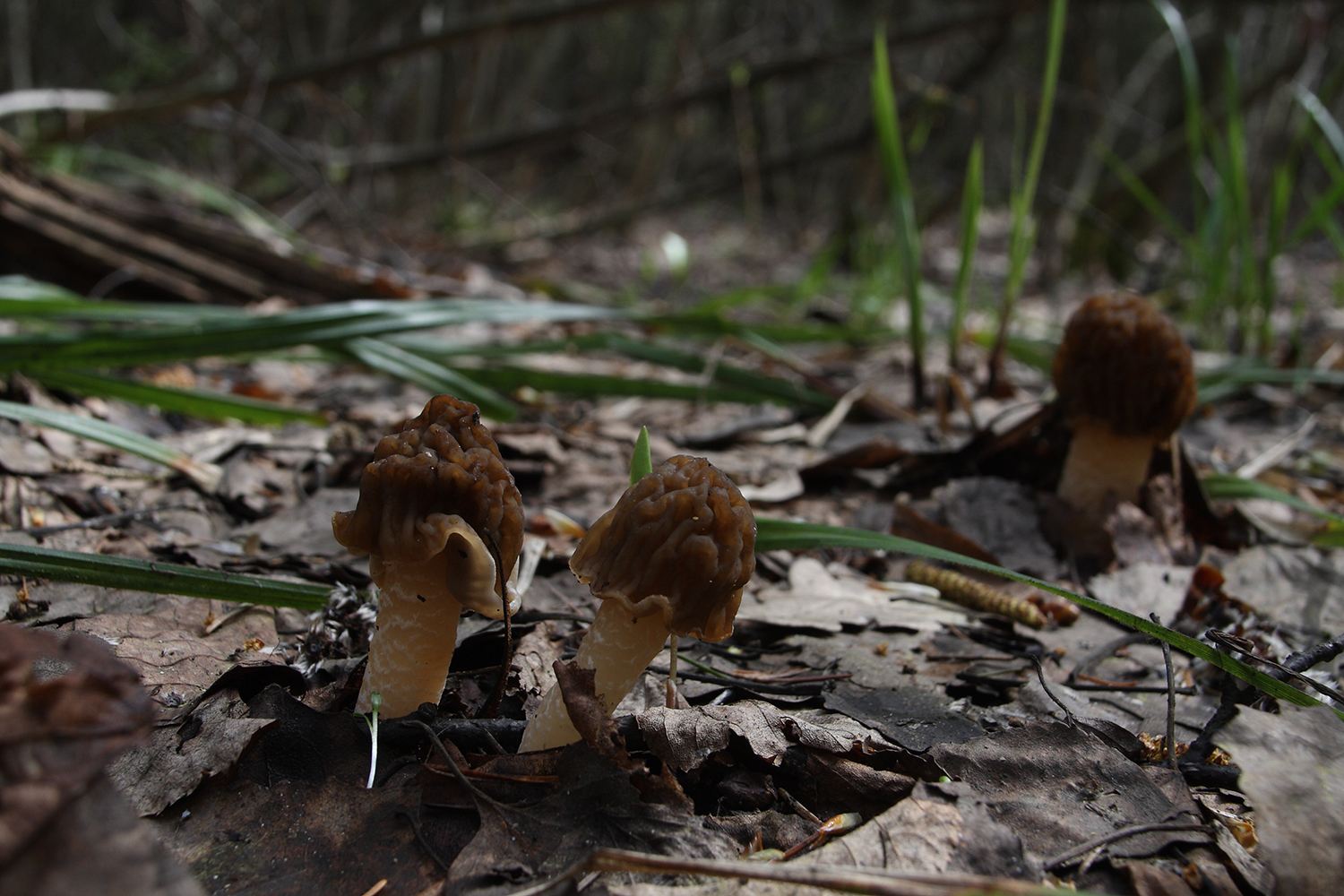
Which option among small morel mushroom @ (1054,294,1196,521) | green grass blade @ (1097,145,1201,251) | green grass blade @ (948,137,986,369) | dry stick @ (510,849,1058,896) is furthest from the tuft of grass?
green grass blade @ (1097,145,1201,251)

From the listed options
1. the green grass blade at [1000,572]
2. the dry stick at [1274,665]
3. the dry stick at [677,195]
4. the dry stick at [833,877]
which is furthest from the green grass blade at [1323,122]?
the dry stick at [677,195]

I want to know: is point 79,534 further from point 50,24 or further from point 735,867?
point 50,24

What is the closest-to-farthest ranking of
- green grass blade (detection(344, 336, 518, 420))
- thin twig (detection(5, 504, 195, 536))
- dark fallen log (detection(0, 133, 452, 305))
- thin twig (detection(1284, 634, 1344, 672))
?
thin twig (detection(1284, 634, 1344, 672))
thin twig (detection(5, 504, 195, 536))
green grass blade (detection(344, 336, 518, 420))
dark fallen log (detection(0, 133, 452, 305))

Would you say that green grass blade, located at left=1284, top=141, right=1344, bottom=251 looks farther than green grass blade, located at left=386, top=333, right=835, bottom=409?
Yes

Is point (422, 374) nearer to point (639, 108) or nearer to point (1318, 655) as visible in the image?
point (1318, 655)

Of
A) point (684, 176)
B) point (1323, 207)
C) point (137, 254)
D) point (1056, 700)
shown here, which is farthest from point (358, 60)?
point (684, 176)

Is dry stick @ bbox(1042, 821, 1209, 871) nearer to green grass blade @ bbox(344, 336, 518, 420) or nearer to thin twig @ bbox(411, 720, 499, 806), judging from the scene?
thin twig @ bbox(411, 720, 499, 806)

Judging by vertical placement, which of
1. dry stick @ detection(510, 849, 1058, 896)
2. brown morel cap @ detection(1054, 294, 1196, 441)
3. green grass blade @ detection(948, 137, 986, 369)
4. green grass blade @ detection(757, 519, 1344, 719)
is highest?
green grass blade @ detection(948, 137, 986, 369)

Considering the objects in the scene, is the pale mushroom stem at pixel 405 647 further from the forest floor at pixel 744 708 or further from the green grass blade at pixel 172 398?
the green grass blade at pixel 172 398
